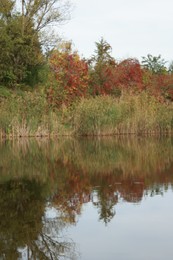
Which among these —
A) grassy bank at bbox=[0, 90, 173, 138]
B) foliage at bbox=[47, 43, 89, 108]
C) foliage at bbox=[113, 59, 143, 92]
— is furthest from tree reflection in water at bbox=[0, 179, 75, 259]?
foliage at bbox=[113, 59, 143, 92]

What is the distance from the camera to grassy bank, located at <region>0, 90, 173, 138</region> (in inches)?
918

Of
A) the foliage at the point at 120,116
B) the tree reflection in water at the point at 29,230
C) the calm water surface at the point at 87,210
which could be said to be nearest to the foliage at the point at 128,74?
the foliage at the point at 120,116

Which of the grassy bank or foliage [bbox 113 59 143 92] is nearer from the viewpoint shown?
the grassy bank

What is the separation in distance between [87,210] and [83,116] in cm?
1788

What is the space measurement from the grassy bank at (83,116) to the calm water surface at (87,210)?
10.7 m

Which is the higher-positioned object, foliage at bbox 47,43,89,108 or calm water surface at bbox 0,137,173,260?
foliage at bbox 47,43,89,108

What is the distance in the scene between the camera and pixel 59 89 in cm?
3331

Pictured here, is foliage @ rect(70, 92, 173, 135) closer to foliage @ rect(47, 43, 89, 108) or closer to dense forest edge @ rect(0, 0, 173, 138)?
dense forest edge @ rect(0, 0, 173, 138)

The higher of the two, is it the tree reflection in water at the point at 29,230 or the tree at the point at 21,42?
the tree at the point at 21,42

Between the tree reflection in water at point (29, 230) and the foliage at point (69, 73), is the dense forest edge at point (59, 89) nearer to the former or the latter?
the foliage at point (69, 73)

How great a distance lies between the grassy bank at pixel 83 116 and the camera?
2333cm

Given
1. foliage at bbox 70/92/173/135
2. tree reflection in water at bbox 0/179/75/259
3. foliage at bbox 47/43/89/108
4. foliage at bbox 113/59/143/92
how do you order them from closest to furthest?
tree reflection in water at bbox 0/179/75/259 → foliage at bbox 70/92/173/135 → foliage at bbox 47/43/89/108 → foliage at bbox 113/59/143/92

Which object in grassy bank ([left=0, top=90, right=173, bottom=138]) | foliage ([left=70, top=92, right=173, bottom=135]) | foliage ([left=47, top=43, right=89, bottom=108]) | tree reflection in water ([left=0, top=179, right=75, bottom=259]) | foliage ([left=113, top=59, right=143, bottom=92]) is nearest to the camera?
tree reflection in water ([left=0, top=179, right=75, bottom=259])

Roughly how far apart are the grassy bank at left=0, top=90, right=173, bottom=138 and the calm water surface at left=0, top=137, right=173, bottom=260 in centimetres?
1073
